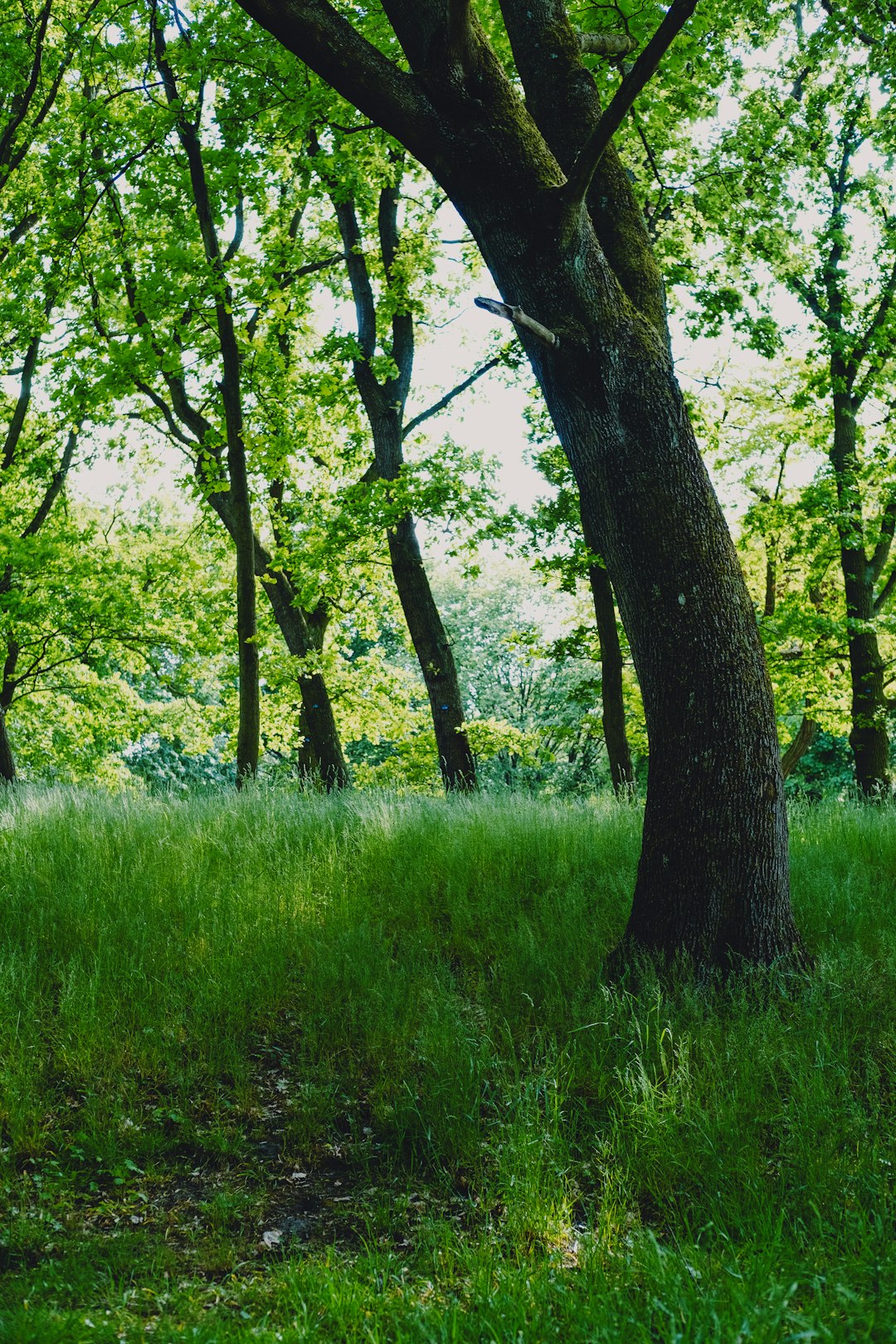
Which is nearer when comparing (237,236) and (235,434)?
(235,434)

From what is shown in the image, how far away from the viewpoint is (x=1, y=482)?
1692 cm

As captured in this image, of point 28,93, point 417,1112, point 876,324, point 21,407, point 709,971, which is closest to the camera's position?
point 417,1112

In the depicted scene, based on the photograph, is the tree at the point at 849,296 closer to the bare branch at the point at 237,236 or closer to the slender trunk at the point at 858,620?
the slender trunk at the point at 858,620

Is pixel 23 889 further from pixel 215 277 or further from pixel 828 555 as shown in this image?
pixel 828 555

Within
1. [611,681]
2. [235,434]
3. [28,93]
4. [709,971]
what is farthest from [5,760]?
[709,971]

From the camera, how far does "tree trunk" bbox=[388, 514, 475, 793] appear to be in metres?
14.4

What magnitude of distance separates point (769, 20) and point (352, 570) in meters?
10.8

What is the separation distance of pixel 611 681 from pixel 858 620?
5114 millimetres

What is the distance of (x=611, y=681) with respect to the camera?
14.7 m

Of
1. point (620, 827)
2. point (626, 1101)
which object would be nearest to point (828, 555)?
point (620, 827)

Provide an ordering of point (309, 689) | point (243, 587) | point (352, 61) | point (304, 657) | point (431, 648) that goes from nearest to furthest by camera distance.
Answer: point (352, 61)
point (243, 587)
point (431, 648)
point (304, 657)
point (309, 689)

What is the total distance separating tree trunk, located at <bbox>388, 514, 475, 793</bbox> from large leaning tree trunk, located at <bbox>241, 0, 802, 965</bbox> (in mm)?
8662

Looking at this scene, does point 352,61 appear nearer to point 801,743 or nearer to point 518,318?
point 518,318

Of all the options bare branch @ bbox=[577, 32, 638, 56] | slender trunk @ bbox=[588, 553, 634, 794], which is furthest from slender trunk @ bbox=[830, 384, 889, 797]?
bare branch @ bbox=[577, 32, 638, 56]
